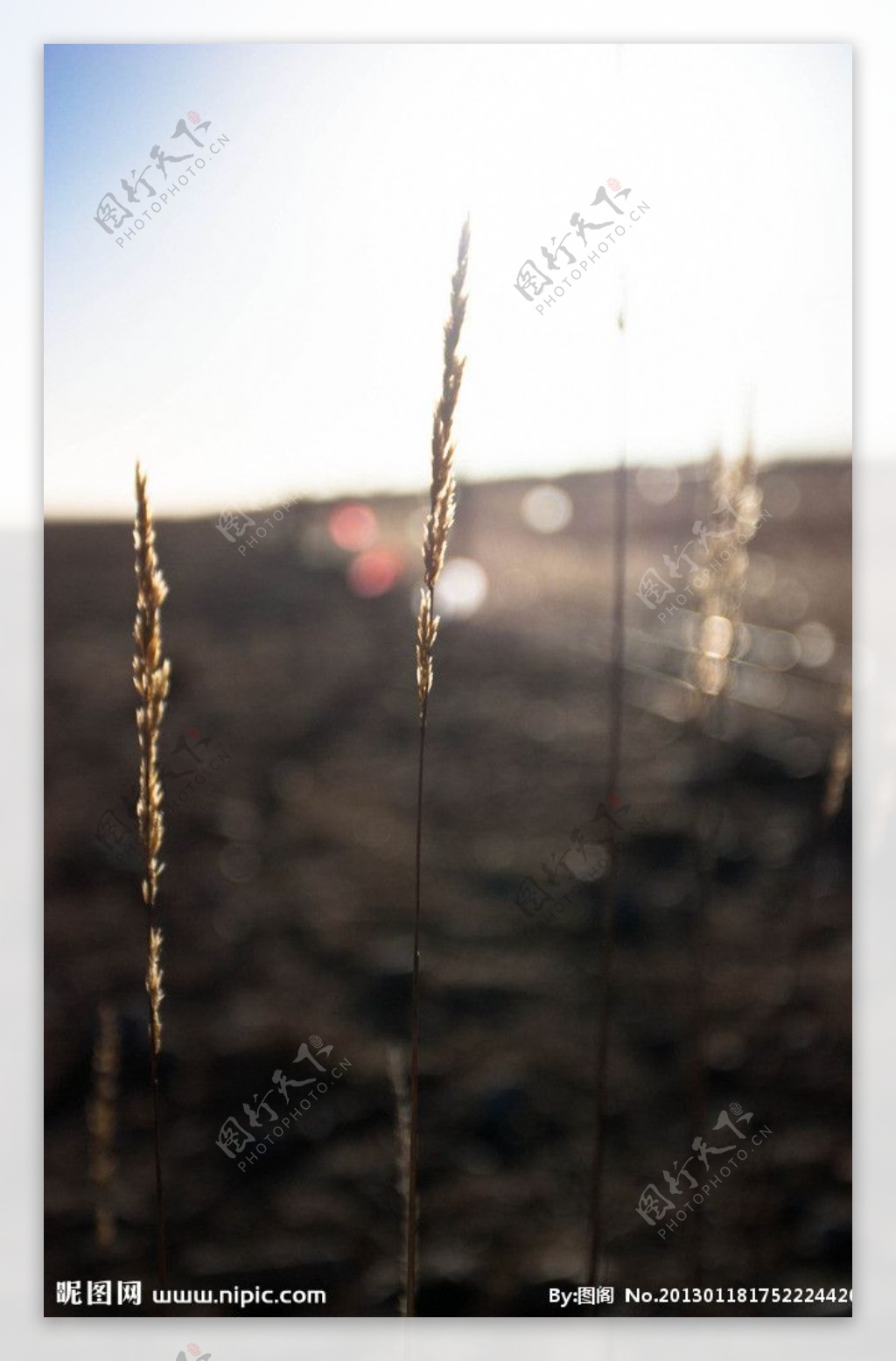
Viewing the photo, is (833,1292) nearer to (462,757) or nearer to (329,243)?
(462,757)

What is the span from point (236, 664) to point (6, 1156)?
0.75 m

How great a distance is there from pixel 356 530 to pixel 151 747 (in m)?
0.40

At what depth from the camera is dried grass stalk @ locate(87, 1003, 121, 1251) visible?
1.65 meters

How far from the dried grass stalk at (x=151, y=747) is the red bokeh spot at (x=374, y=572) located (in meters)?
0.26

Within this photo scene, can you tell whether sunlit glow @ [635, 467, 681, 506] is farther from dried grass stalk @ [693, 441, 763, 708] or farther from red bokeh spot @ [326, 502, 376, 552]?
red bokeh spot @ [326, 502, 376, 552]

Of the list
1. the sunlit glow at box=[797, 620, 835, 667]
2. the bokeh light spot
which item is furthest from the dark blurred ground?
the bokeh light spot

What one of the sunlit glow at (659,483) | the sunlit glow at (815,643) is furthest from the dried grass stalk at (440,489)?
the sunlit glow at (815,643)

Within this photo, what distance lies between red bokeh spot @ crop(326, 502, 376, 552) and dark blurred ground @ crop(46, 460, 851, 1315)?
1.7 inches

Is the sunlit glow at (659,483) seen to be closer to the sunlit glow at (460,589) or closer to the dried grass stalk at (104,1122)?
the sunlit glow at (460,589)

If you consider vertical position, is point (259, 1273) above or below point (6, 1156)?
below

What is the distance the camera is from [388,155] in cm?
163

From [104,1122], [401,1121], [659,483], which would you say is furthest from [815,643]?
[104,1122]

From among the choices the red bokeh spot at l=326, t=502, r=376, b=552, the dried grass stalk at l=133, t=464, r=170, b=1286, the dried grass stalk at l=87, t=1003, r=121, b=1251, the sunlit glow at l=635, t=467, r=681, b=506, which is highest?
the sunlit glow at l=635, t=467, r=681, b=506

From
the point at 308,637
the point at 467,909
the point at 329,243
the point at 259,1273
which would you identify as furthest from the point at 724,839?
the point at 329,243
